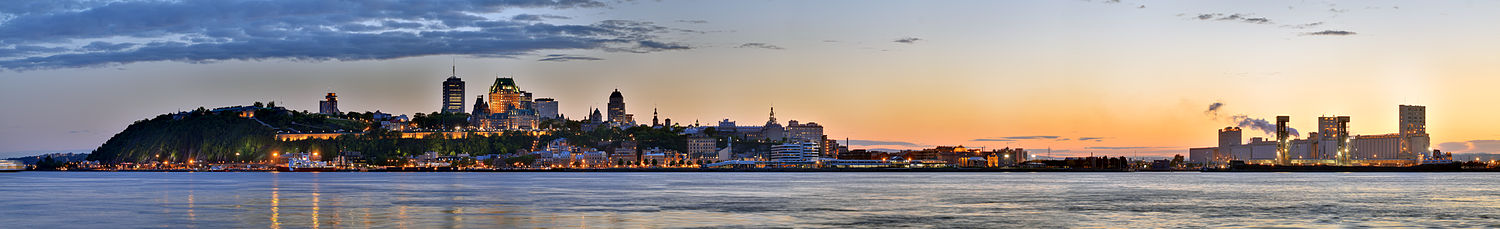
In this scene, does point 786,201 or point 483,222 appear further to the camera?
point 786,201

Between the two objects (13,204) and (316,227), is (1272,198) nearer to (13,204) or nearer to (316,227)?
(316,227)

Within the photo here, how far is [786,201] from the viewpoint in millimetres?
63375

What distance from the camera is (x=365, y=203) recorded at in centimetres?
5925

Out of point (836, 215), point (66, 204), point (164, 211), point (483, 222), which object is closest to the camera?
point (483, 222)

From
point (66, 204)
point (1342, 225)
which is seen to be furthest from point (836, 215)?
point (66, 204)

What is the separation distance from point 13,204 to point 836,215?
38801mm

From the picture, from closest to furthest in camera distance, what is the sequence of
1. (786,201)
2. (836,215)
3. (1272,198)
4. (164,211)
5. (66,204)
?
(836,215), (164,211), (66,204), (786,201), (1272,198)

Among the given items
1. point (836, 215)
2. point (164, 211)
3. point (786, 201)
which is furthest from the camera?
point (786, 201)

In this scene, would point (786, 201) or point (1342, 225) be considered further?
point (786, 201)

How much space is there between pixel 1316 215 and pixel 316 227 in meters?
35.9

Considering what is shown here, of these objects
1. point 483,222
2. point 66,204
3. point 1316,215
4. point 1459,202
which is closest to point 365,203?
point 66,204

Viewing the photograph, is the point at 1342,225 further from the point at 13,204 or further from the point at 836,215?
the point at 13,204

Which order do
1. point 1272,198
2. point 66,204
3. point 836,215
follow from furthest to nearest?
1. point 1272,198
2. point 66,204
3. point 836,215

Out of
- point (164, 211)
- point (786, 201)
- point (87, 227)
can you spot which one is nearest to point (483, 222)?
point (87, 227)
